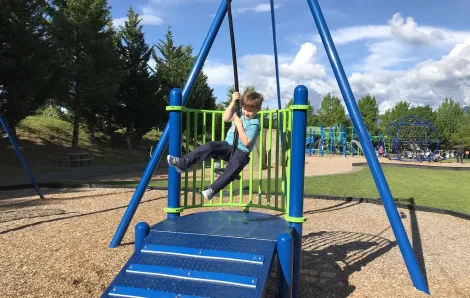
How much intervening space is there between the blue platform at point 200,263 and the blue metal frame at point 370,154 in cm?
141

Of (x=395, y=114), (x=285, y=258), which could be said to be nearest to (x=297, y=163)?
(x=285, y=258)

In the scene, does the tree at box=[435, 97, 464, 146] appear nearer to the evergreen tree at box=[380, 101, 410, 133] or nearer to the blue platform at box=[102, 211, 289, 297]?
the evergreen tree at box=[380, 101, 410, 133]

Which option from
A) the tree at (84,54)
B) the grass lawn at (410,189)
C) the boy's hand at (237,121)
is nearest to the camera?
the boy's hand at (237,121)

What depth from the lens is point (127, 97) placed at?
92.8 ft

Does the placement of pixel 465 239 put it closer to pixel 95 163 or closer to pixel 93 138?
pixel 95 163

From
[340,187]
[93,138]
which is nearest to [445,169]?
[340,187]

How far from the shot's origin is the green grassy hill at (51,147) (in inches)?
744

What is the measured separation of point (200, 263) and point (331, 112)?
56845mm

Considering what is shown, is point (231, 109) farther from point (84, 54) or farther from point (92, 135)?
point (92, 135)

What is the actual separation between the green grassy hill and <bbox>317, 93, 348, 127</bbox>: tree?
104 feet

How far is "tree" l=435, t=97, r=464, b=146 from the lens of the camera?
59031mm

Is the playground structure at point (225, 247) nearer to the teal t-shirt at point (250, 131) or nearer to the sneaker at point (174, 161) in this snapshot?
the sneaker at point (174, 161)

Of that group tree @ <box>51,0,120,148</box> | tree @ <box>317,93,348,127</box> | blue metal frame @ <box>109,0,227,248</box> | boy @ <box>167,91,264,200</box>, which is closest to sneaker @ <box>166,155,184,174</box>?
boy @ <box>167,91,264,200</box>

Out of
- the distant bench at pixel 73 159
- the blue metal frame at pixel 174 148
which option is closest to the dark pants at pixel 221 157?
the blue metal frame at pixel 174 148
